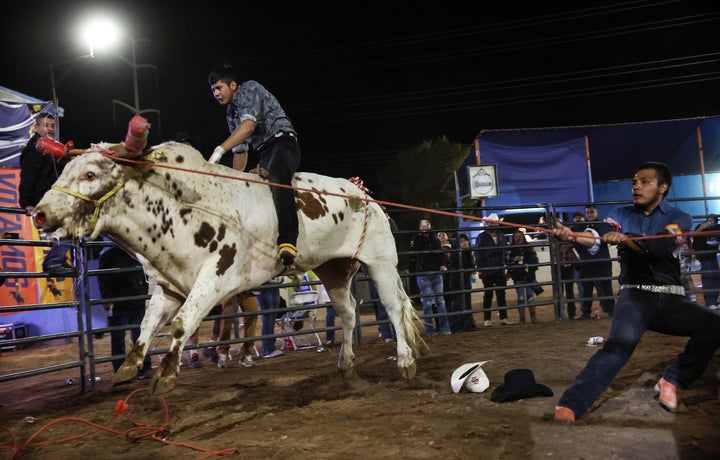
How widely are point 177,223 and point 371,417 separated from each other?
6.51ft

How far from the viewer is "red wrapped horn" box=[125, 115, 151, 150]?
12.1 feet

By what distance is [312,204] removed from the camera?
191 inches

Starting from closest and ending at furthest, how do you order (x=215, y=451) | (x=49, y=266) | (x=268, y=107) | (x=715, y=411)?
(x=215, y=451) → (x=715, y=411) → (x=268, y=107) → (x=49, y=266)

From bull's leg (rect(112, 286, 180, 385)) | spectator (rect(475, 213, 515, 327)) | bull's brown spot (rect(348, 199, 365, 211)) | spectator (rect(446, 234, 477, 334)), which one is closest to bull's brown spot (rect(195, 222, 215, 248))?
bull's leg (rect(112, 286, 180, 385))

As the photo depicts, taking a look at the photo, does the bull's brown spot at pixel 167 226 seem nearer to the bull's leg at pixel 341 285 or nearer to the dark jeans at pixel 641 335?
the bull's leg at pixel 341 285

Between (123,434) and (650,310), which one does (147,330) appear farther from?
(650,310)

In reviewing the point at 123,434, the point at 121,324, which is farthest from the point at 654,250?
the point at 121,324

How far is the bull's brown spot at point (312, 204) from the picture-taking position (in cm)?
477

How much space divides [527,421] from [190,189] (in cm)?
288

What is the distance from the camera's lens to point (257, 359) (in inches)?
295

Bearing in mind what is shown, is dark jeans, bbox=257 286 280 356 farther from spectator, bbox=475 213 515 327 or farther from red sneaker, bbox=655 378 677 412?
red sneaker, bbox=655 378 677 412

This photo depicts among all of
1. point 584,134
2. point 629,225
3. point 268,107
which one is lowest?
point 629,225

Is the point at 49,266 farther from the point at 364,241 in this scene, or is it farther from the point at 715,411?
the point at 715,411

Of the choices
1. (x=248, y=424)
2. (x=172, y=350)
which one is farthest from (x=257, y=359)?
(x=172, y=350)
